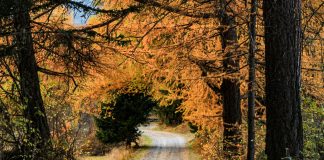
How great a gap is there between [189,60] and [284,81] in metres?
4.07

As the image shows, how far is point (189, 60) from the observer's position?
29.4ft

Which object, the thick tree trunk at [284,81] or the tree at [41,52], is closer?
the thick tree trunk at [284,81]

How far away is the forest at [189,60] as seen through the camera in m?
5.09

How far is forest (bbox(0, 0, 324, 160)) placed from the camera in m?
5.09

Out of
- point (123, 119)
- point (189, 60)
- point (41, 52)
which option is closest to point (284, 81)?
point (189, 60)

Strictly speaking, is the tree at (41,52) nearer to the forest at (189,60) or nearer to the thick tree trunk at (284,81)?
the forest at (189,60)

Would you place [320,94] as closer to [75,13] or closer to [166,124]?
[75,13]

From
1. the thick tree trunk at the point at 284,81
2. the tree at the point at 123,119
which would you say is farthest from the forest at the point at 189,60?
the tree at the point at 123,119

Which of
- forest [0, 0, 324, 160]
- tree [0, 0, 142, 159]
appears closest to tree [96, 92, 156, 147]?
forest [0, 0, 324, 160]

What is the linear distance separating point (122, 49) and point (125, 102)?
16284 millimetres

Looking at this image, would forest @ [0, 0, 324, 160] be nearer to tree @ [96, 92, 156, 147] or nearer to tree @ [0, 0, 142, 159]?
tree @ [0, 0, 142, 159]

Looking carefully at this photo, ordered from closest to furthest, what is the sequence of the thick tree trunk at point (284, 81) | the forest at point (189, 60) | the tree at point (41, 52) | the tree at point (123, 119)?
1. the thick tree trunk at point (284, 81)
2. the forest at point (189, 60)
3. the tree at point (41, 52)
4. the tree at point (123, 119)

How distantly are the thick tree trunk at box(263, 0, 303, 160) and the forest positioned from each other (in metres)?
0.01

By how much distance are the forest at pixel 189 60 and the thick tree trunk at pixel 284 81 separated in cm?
1
